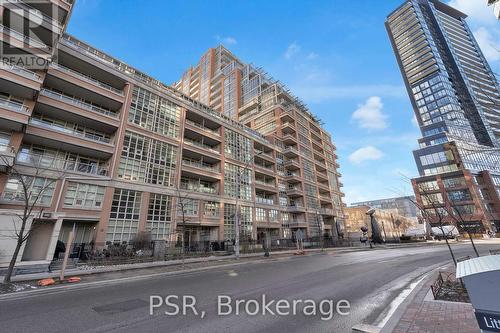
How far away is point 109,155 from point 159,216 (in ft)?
29.2

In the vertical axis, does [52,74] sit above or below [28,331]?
above

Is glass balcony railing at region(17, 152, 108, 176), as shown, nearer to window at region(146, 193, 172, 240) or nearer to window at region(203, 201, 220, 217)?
window at region(146, 193, 172, 240)

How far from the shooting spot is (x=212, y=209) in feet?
112

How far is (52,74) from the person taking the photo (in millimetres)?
22875

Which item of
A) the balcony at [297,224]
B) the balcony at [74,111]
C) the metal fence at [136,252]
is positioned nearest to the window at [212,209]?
the metal fence at [136,252]

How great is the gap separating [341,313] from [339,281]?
4688 millimetres

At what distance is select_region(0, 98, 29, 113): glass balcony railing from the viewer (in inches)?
730

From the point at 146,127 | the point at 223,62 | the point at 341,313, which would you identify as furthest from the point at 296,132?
the point at 341,313

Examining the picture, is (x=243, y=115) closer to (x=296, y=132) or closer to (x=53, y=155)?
(x=296, y=132)

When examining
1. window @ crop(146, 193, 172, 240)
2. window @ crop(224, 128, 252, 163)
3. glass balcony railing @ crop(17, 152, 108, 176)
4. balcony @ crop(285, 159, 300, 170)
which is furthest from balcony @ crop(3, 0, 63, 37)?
balcony @ crop(285, 159, 300, 170)

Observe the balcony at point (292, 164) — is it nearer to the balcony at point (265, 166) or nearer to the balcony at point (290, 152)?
the balcony at point (290, 152)

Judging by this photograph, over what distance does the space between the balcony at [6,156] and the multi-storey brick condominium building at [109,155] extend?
3.1 inches

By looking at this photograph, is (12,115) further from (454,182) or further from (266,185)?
(454,182)

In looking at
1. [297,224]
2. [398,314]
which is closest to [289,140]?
[297,224]
